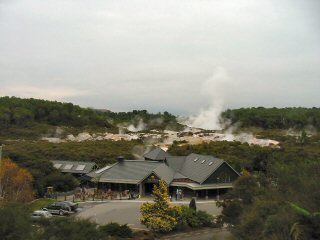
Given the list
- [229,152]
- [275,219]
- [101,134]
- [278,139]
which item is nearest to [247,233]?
[275,219]

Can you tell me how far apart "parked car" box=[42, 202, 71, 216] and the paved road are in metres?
1.06

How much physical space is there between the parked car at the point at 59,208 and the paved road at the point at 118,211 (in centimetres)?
106

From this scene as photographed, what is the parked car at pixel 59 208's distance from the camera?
3241cm

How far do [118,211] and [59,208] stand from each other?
4552 millimetres

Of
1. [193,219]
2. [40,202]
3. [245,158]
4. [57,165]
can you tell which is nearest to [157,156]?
[57,165]

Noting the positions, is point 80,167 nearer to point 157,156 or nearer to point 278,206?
point 157,156

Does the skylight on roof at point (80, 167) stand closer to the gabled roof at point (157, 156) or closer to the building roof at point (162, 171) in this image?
the building roof at point (162, 171)

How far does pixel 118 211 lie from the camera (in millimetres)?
33812

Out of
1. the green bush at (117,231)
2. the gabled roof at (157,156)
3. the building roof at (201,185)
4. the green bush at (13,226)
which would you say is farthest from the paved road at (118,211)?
the green bush at (13,226)

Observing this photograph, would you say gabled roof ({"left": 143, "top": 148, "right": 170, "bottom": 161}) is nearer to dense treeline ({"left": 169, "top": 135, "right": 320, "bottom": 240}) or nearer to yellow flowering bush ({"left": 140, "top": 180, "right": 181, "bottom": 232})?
yellow flowering bush ({"left": 140, "top": 180, "right": 181, "bottom": 232})

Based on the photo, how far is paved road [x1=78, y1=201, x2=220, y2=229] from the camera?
30.9m

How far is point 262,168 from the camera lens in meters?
48.7

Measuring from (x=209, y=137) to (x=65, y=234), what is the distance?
7452 cm

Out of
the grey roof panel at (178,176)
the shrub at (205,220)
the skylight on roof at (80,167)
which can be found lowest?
the shrub at (205,220)
